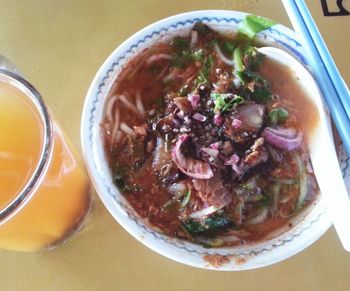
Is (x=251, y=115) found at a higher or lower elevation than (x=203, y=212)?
higher

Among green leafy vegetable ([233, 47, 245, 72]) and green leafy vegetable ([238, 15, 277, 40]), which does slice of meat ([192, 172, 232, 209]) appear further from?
green leafy vegetable ([238, 15, 277, 40])

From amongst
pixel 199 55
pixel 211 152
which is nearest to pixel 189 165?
pixel 211 152

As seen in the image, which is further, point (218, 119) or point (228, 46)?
point (228, 46)

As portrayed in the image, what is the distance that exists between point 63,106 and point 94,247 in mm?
451

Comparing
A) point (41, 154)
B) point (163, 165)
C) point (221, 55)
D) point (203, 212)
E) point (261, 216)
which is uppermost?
point (41, 154)

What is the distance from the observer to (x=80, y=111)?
156 cm

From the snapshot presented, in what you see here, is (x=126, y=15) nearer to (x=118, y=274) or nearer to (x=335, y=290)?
(x=118, y=274)

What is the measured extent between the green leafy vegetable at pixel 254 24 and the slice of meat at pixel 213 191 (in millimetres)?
463

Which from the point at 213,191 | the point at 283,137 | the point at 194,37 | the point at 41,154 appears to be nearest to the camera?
the point at 41,154

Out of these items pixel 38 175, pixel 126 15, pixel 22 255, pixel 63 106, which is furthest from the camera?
pixel 126 15

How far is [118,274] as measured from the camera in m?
1.39

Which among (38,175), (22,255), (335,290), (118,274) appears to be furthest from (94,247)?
(335,290)

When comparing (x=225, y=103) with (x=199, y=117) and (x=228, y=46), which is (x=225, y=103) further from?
(x=228, y=46)

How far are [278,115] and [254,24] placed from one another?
0.28m
